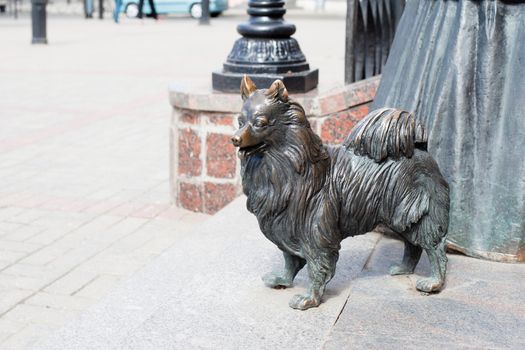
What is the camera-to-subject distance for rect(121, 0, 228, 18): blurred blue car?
79.8ft

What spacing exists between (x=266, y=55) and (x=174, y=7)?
20441 mm

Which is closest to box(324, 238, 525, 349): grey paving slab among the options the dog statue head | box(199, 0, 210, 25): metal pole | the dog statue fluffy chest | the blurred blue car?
the dog statue fluffy chest

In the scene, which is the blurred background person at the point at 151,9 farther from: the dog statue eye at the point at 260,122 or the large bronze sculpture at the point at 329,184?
the dog statue eye at the point at 260,122

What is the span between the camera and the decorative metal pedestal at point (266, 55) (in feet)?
15.6

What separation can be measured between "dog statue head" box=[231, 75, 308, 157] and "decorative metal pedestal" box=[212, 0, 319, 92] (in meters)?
2.24

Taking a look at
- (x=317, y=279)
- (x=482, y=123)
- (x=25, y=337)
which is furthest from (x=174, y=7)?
(x=317, y=279)

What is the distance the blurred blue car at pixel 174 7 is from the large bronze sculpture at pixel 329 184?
22.2m

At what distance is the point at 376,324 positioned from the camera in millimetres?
2510

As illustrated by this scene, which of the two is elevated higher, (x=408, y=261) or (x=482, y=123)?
(x=482, y=123)

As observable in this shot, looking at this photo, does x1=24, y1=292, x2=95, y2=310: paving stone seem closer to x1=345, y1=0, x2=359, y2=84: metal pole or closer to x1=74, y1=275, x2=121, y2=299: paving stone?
x1=74, y1=275, x2=121, y2=299: paving stone

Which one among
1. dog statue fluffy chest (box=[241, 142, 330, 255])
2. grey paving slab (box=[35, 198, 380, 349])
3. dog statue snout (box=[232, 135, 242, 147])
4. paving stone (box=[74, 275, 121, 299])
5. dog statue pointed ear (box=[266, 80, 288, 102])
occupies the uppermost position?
A: dog statue pointed ear (box=[266, 80, 288, 102])

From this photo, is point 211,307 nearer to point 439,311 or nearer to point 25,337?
point 439,311

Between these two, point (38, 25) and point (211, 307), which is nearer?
point (211, 307)

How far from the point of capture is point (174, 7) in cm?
2459
